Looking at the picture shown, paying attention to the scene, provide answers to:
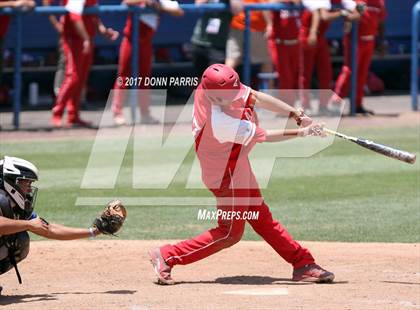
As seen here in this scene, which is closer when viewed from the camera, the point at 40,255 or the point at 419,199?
the point at 40,255

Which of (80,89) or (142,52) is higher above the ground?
(142,52)

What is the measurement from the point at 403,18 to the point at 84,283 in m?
13.3

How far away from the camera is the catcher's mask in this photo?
692 centimetres

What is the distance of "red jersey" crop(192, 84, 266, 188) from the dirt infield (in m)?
0.77

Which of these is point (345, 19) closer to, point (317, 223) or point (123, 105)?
point (123, 105)

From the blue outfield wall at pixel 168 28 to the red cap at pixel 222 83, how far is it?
413 inches

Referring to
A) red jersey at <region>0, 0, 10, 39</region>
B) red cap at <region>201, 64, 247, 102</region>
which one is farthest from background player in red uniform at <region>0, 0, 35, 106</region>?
red cap at <region>201, 64, 247, 102</region>

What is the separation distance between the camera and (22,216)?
23.3 ft

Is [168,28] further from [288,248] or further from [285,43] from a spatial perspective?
[288,248]

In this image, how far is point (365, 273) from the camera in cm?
806

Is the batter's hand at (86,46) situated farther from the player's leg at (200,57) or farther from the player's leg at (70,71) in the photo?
the player's leg at (200,57)

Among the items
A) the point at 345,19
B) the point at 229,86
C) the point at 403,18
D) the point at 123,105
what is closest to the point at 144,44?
the point at 123,105

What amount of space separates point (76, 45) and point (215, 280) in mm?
7137

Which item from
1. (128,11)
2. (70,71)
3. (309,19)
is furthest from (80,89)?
(309,19)
